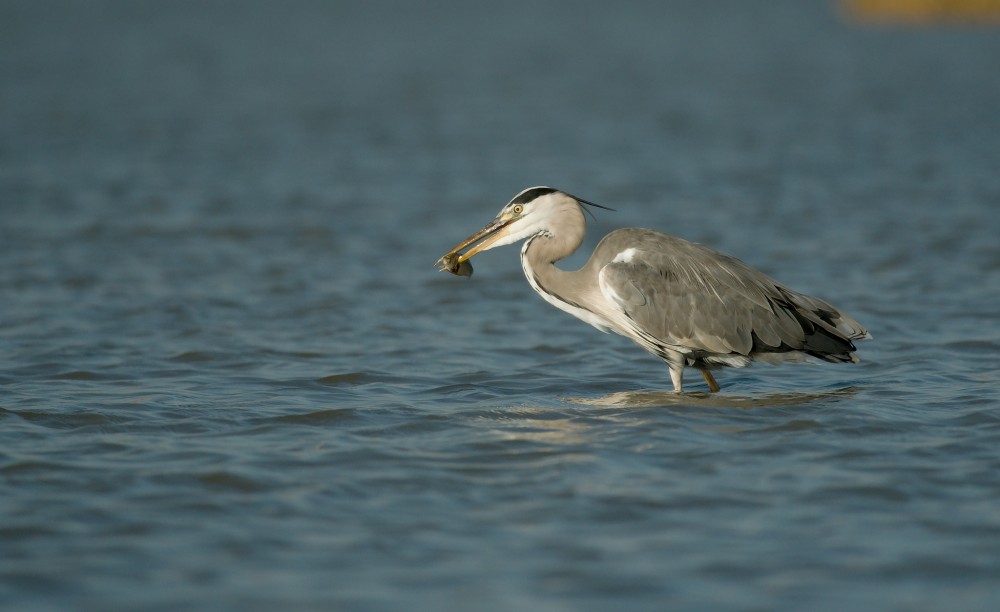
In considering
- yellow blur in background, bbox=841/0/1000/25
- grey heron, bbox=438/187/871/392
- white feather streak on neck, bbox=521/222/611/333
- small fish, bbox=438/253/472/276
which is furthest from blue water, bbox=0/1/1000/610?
yellow blur in background, bbox=841/0/1000/25

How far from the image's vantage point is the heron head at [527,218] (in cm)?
812

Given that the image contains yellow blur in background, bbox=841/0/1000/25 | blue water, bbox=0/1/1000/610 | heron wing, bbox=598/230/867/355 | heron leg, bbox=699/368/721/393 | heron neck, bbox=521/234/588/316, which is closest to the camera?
blue water, bbox=0/1/1000/610

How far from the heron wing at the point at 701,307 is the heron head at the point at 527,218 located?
0.35m

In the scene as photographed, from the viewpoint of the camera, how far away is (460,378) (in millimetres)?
8578

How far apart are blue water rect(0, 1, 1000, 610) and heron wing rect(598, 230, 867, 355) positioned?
0.37 metres

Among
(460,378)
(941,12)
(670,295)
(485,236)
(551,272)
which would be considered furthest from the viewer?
(941,12)

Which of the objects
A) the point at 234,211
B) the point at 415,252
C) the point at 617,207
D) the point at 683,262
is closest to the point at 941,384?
the point at 683,262

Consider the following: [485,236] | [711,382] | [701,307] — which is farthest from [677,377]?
[485,236]

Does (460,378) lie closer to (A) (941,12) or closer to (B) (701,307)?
(B) (701,307)

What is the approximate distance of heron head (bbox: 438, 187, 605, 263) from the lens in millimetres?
8125

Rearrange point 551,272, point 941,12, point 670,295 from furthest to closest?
point 941,12, point 551,272, point 670,295

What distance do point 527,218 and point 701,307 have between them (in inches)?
47.1

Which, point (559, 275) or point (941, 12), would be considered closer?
point (559, 275)

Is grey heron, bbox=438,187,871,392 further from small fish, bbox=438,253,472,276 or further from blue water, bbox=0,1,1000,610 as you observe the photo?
blue water, bbox=0,1,1000,610
